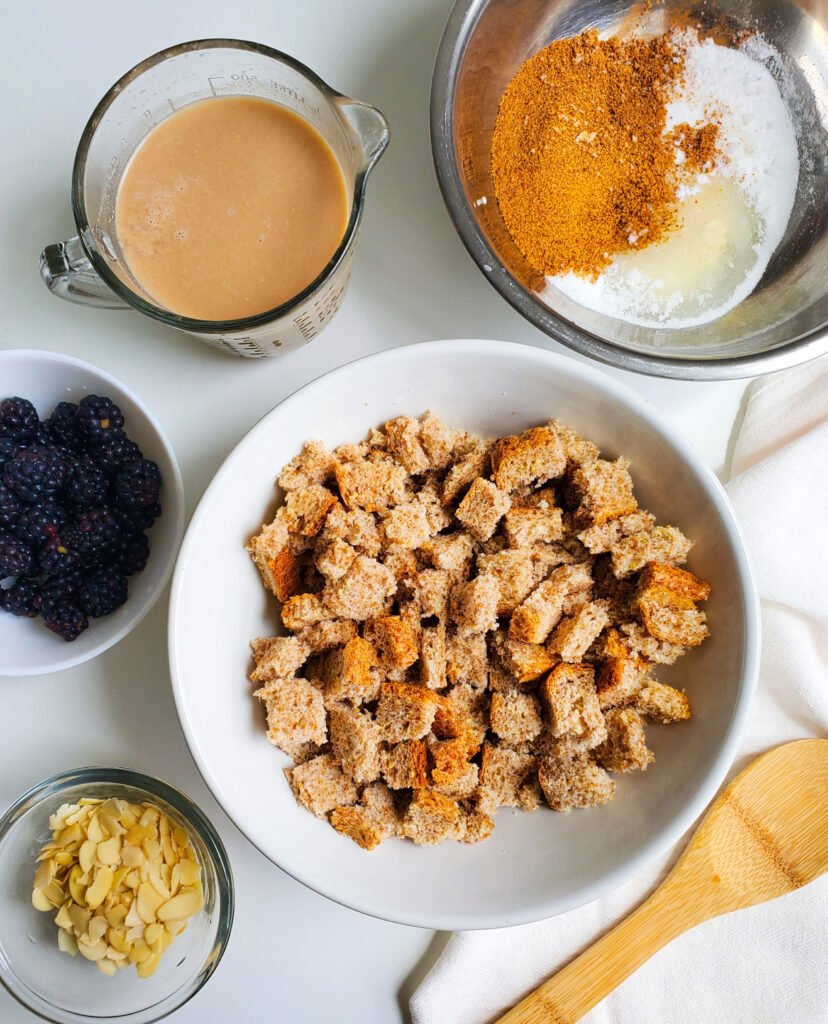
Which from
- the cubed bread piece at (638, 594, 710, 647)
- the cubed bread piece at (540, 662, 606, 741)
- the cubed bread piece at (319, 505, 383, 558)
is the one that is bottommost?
the cubed bread piece at (540, 662, 606, 741)

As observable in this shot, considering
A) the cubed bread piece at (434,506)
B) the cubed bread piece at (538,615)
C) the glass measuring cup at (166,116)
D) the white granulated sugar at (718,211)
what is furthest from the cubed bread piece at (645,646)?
the glass measuring cup at (166,116)

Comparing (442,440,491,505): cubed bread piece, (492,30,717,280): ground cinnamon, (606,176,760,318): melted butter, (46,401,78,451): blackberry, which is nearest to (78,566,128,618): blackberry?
(46,401,78,451): blackberry

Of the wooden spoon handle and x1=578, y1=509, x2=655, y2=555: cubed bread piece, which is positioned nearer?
x1=578, y1=509, x2=655, y2=555: cubed bread piece

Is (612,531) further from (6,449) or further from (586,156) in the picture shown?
(6,449)

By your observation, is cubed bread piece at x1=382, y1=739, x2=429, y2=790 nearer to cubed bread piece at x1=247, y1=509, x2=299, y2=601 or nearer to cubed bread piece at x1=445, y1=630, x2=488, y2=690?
cubed bread piece at x1=445, y1=630, x2=488, y2=690

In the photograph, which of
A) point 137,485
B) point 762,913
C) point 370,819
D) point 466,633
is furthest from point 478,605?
point 762,913

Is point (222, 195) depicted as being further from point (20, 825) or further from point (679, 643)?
point (20, 825)

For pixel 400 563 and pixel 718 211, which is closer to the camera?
pixel 400 563

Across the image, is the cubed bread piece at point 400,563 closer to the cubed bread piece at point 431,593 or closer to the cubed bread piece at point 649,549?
the cubed bread piece at point 431,593

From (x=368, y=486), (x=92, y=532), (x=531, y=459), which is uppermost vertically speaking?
(x=531, y=459)
